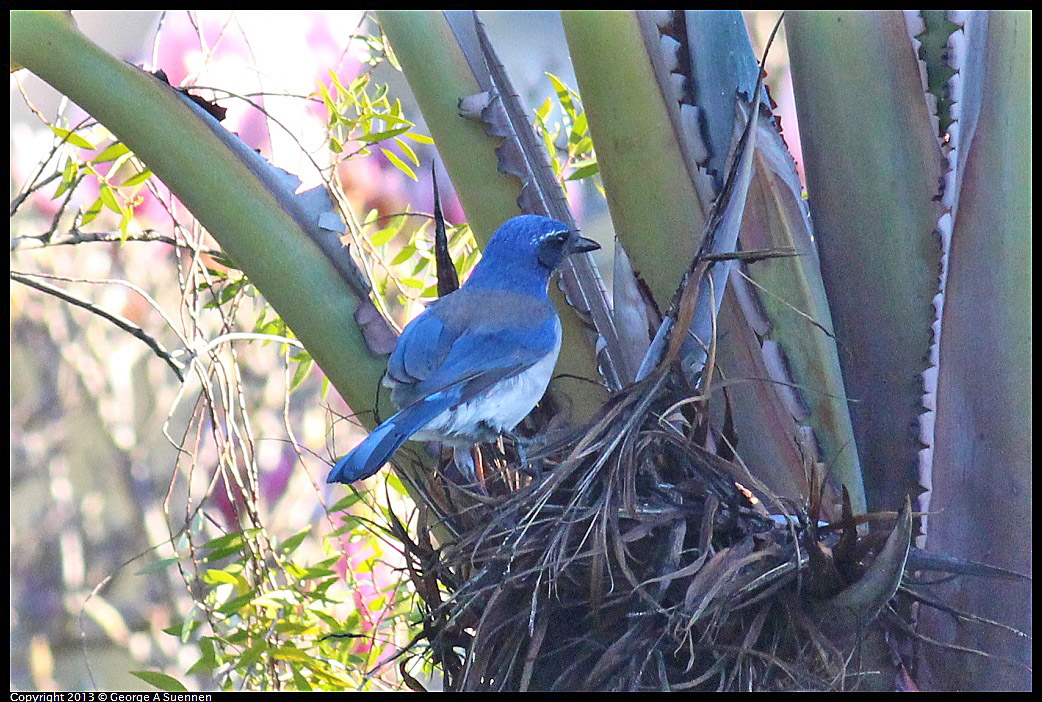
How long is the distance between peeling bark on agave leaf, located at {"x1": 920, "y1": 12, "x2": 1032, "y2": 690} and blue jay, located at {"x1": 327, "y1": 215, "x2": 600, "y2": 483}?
1.96ft

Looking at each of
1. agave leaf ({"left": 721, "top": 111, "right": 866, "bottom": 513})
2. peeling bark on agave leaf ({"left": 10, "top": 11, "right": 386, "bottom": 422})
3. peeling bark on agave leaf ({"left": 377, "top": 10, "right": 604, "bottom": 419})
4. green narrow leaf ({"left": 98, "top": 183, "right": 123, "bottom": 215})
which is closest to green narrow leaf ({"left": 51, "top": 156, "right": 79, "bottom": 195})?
green narrow leaf ({"left": 98, "top": 183, "right": 123, "bottom": 215})

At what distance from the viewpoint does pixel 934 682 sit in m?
1.37

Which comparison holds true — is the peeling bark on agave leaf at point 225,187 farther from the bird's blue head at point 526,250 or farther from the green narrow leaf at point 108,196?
the green narrow leaf at point 108,196

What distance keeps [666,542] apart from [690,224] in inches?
18.8

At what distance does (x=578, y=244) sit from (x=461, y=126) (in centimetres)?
30

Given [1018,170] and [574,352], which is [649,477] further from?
[1018,170]

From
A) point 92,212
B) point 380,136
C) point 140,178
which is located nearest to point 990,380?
point 380,136

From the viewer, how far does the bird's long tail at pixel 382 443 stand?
4.60ft

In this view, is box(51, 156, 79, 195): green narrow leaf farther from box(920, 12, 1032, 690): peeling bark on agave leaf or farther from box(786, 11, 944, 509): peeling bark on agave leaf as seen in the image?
box(920, 12, 1032, 690): peeling bark on agave leaf

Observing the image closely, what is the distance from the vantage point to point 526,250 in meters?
1.76

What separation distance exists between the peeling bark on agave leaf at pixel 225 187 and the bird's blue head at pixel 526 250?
283mm

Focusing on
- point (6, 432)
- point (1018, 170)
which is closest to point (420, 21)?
point (1018, 170)

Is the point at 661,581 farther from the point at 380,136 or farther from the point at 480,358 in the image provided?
the point at 380,136

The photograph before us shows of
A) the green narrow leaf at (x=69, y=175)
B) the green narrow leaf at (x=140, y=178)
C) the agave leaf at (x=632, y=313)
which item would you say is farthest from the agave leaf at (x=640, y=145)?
the green narrow leaf at (x=69, y=175)
